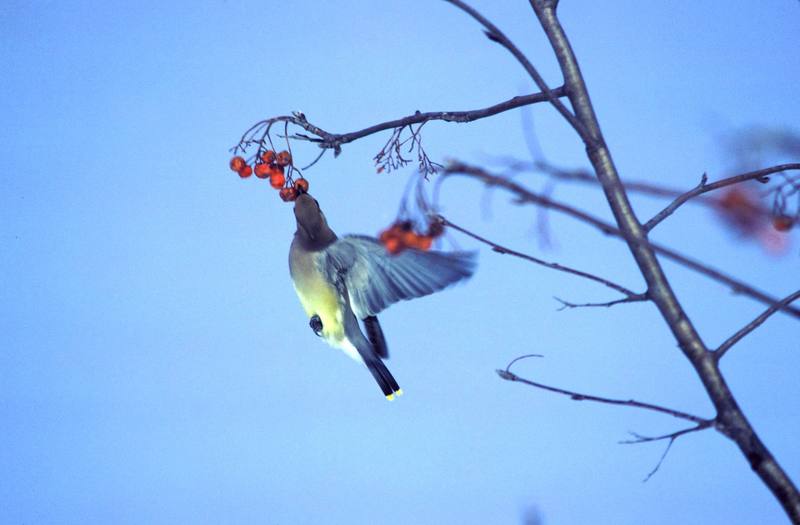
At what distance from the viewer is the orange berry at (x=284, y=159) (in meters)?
1.34

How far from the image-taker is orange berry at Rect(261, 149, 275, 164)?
1339mm

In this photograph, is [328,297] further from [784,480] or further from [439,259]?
[784,480]

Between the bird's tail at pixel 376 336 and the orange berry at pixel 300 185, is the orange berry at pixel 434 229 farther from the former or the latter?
the bird's tail at pixel 376 336

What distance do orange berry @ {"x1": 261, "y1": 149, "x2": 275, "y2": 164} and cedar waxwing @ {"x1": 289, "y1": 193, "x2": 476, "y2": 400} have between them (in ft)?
0.65

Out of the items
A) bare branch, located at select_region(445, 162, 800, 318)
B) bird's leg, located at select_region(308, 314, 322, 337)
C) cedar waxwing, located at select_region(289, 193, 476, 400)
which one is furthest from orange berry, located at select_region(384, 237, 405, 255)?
bird's leg, located at select_region(308, 314, 322, 337)

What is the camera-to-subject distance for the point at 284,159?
135cm

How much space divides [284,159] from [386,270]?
274 millimetres

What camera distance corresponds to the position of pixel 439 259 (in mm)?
1244

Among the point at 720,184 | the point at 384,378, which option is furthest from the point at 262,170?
the point at 720,184

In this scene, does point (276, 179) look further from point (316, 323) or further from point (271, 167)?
point (316, 323)

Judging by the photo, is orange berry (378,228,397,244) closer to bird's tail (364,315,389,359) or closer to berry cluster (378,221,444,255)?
berry cluster (378,221,444,255)

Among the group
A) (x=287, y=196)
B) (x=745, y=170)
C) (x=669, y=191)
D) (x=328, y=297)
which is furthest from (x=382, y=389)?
(x=669, y=191)

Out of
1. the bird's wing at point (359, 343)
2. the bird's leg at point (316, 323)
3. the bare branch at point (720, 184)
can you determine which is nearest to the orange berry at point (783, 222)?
the bare branch at point (720, 184)

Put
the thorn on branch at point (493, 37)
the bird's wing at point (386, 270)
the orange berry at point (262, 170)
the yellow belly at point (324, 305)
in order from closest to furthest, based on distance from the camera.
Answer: the thorn on branch at point (493, 37), the bird's wing at point (386, 270), the orange berry at point (262, 170), the yellow belly at point (324, 305)
